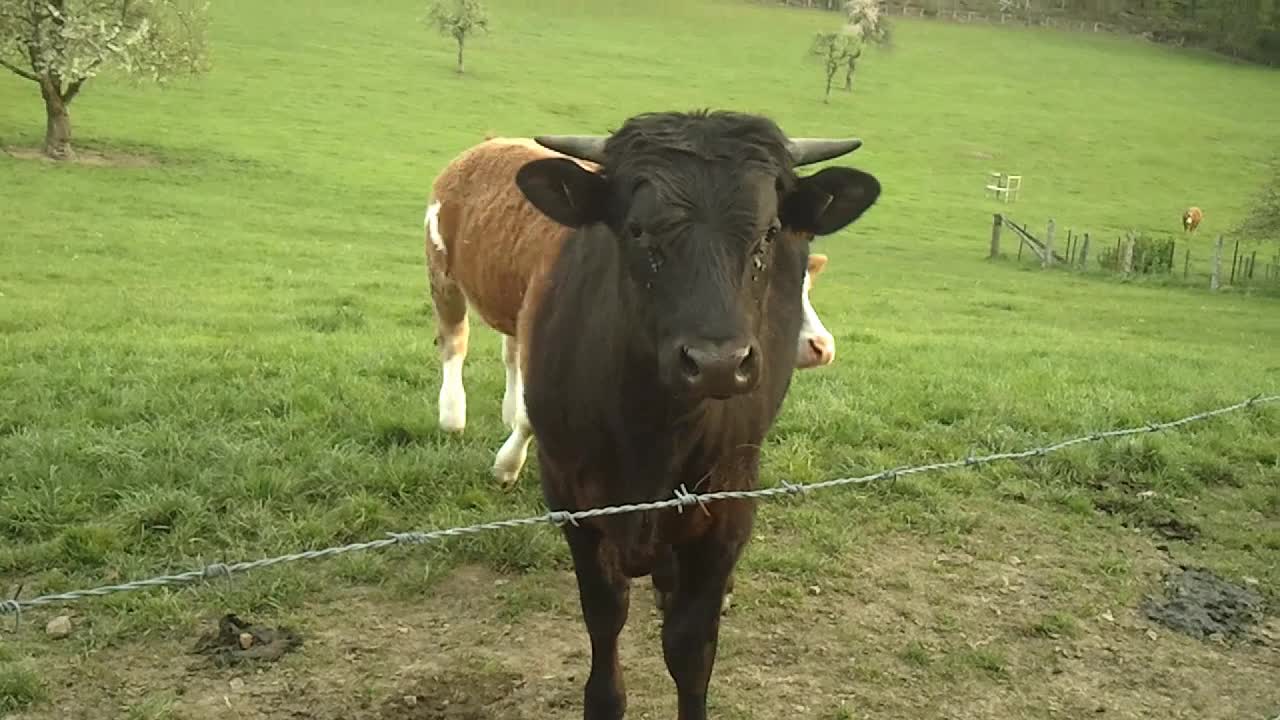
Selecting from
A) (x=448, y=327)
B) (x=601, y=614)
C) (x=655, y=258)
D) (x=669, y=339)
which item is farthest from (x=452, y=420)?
(x=669, y=339)

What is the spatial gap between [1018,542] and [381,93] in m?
43.5

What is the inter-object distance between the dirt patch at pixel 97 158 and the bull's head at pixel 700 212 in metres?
26.2

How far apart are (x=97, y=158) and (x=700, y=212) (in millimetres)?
28293

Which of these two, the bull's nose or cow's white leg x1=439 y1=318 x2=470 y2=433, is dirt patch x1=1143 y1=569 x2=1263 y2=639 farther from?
cow's white leg x1=439 y1=318 x2=470 y2=433

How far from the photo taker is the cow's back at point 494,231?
18.0 feet

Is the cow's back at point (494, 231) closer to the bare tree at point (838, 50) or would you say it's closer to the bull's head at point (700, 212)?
the bull's head at point (700, 212)

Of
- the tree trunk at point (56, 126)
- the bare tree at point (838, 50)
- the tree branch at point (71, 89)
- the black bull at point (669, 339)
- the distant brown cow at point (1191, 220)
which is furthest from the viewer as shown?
the bare tree at point (838, 50)

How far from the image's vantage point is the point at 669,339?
329 cm

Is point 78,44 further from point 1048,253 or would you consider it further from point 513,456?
point 513,456

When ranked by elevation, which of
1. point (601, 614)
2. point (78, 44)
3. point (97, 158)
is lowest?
point (97, 158)

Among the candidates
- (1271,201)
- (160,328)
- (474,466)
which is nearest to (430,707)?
(474,466)

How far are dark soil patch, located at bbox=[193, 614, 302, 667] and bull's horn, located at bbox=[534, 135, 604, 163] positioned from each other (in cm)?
235

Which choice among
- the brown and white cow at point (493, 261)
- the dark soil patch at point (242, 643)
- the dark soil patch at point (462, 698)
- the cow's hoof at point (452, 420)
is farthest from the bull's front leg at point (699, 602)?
the cow's hoof at point (452, 420)

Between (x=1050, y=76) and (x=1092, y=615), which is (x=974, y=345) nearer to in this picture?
(x=1092, y=615)
